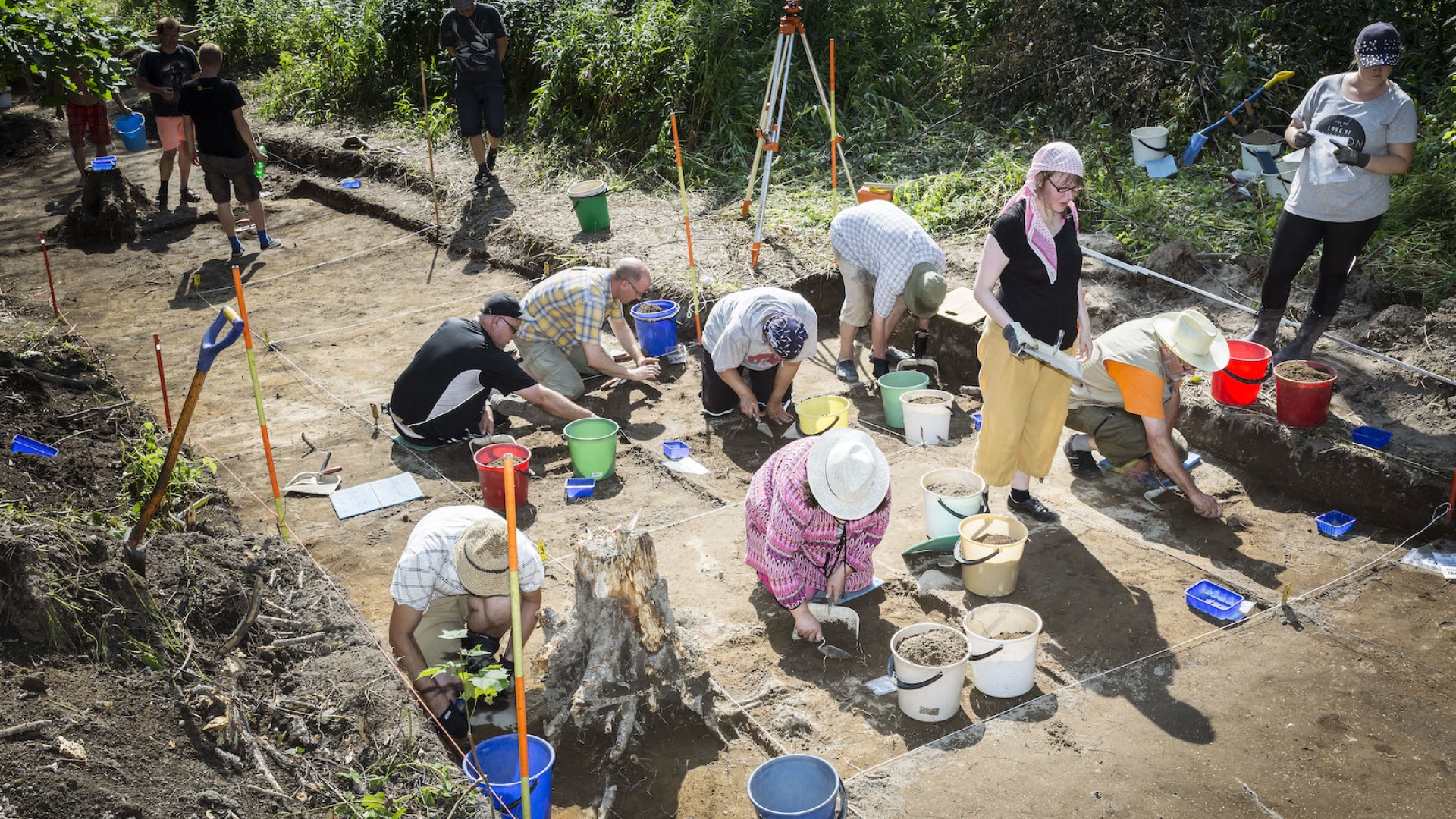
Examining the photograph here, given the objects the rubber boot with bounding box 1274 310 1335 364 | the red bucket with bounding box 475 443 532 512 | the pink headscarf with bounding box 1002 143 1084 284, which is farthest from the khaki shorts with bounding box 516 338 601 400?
the rubber boot with bounding box 1274 310 1335 364

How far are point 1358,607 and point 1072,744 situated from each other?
172 cm

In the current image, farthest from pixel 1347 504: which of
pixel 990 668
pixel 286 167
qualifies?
pixel 286 167

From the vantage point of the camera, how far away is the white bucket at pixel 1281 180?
7137 mm

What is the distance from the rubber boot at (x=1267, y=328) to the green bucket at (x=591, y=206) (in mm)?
5407

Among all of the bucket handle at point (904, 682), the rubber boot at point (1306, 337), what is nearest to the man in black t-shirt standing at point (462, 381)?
the bucket handle at point (904, 682)

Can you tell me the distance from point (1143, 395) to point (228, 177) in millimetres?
8555

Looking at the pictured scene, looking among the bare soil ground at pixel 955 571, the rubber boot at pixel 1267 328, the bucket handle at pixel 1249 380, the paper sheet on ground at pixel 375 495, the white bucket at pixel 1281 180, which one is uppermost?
the white bucket at pixel 1281 180

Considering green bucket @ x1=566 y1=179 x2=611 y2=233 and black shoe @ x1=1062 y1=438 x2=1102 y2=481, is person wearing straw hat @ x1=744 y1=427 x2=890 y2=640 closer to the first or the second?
black shoe @ x1=1062 y1=438 x2=1102 y2=481

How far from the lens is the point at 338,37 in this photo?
14852 mm

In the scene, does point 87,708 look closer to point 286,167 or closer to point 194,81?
point 194,81

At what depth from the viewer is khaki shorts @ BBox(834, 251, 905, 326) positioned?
7.32m

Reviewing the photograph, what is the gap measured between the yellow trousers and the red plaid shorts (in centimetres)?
1094

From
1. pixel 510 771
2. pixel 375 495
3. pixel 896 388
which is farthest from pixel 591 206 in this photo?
pixel 510 771

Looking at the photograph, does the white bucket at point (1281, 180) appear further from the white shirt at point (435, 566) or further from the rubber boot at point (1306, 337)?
the white shirt at point (435, 566)
